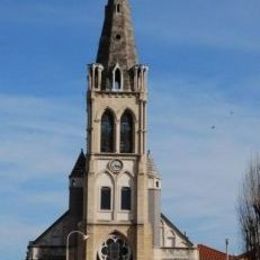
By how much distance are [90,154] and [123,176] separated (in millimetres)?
3745

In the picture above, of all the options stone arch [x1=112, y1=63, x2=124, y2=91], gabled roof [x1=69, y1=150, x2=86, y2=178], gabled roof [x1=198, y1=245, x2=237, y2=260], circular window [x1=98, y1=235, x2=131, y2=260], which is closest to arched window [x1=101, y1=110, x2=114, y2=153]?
stone arch [x1=112, y1=63, x2=124, y2=91]

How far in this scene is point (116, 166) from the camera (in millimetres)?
112812

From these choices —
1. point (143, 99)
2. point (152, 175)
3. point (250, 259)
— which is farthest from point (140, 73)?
point (250, 259)

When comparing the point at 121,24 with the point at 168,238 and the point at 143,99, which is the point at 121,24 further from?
the point at 168,238

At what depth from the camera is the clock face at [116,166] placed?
11269 cm

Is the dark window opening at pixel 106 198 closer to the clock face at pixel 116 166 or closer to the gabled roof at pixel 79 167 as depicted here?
the clock face at pixel 116 166

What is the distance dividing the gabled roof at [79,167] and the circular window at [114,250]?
8917 millimetres

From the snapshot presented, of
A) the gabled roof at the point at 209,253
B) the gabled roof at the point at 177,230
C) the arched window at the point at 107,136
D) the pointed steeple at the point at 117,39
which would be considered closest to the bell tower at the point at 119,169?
the arched window at the point at 107,136

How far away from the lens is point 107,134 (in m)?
114

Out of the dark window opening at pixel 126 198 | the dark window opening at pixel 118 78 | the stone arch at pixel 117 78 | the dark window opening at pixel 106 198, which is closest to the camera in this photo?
the dark window opening at pixel 106 198

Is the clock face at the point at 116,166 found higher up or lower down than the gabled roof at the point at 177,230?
higher up

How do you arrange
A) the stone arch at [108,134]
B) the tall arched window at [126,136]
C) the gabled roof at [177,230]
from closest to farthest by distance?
the stone arch at [108,134], the tall arched window at [126,136], the gabled roof at [177,230]

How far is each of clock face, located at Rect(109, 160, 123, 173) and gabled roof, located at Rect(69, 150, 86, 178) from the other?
4.90m

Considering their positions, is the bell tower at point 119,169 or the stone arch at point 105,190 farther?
the stone arch at point 105,190
